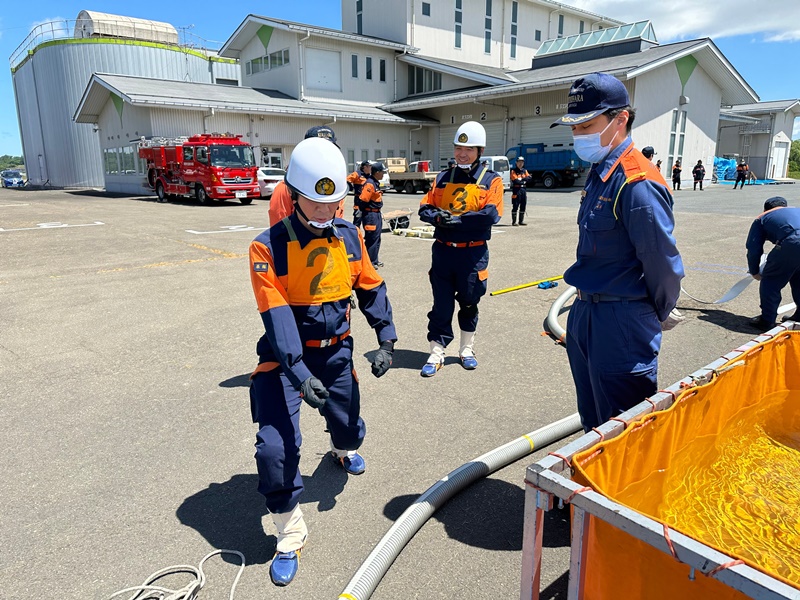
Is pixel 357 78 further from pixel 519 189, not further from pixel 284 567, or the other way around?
pixel 284 567

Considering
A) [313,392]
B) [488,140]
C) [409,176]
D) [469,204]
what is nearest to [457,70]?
[488,140]

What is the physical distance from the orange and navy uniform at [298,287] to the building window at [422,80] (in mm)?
39007

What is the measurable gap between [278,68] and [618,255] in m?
39.2

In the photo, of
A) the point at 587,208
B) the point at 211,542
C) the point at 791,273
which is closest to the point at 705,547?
the point at 587,208

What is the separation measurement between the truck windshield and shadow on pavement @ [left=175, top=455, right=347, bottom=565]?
22.4 meters

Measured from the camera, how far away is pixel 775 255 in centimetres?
626

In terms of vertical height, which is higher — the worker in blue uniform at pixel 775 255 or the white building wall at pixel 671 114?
the white building wall at pixel 671 114

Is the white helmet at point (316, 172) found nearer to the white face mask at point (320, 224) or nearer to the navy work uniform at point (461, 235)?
the white face mask at point (320, 224)

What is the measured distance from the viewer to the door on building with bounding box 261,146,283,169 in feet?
107

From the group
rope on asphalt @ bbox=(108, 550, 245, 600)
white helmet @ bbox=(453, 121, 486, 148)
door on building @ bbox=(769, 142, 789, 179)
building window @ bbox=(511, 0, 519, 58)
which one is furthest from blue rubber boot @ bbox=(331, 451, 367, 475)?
door on building @ bbox=(769, 142, 789, 179)

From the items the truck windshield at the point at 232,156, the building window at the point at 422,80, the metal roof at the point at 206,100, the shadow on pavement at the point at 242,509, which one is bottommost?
the shadow on pavement at the point at 242,509

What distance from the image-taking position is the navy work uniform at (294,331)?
2631 millimetres

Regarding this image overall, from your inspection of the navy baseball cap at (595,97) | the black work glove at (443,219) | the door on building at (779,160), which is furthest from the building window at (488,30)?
the navy baseball cap at (595,97)

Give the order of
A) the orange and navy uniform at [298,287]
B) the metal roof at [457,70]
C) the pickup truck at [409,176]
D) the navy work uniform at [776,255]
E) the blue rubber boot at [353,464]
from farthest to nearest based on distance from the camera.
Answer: the metal roof at [457,70] → the pickup truck at [409,176] → the navy work uniform at [776,255] → the blue rubber boot at [353,464] → the orange and navy uniform at [298,287]
